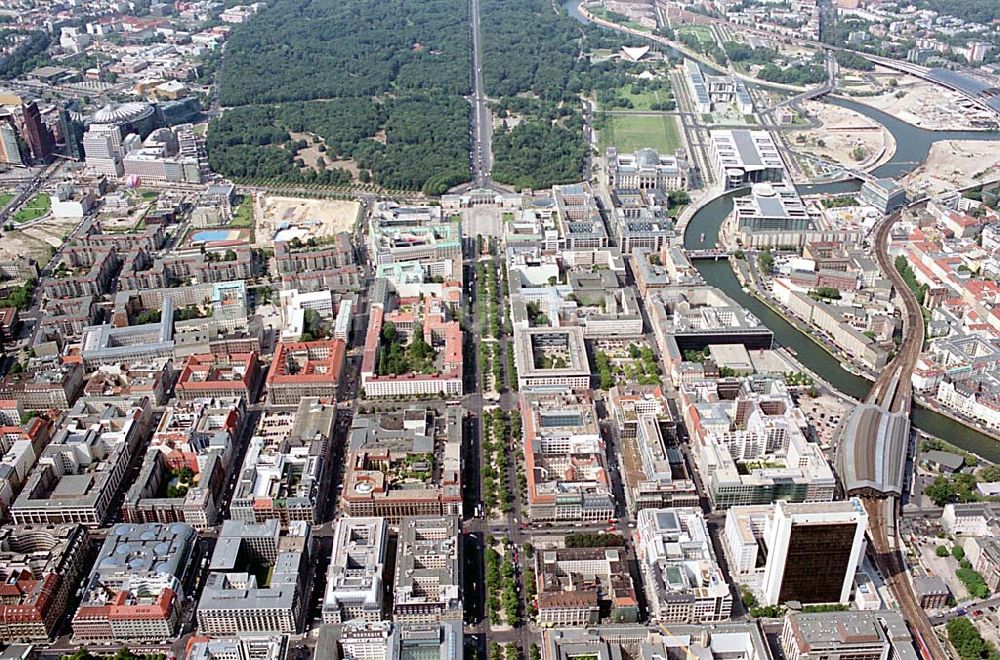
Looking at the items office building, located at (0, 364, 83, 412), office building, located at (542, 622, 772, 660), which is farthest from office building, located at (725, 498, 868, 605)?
office building, located at (0, 364, 83, 412)

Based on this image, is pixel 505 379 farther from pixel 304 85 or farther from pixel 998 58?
pixel 998 58

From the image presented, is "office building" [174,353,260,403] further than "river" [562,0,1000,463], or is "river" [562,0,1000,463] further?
"office building" [174,353,260,403]

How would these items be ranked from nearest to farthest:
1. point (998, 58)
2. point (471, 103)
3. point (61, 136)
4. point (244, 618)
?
point (244, 618), point (61, 136), point (471, 103), point (998, 58)

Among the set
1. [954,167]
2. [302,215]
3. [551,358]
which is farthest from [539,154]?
[954,167]

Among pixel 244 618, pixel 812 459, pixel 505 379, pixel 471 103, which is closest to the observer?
pixel 244 618

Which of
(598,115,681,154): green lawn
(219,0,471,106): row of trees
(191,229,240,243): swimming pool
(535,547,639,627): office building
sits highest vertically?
(219,0,471,106): row of trees

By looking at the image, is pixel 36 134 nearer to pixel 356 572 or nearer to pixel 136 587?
pixel 136 587

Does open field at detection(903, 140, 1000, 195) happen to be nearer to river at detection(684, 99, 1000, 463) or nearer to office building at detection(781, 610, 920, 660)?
river at detection(684, 99, 1000, 463)

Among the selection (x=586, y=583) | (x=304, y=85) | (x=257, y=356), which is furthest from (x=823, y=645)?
(x=304, y=85)

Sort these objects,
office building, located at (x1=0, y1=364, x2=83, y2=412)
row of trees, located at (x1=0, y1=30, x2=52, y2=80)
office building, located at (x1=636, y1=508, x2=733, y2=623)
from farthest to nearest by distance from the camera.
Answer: row of trees, located at (x1=0, y1=30, x2=52, y2=80) → office building, located at (x1=0, y1=364, x2=83, y2=412) → office building, located at (x1=636, y1=508, x2=733, y2=623)
